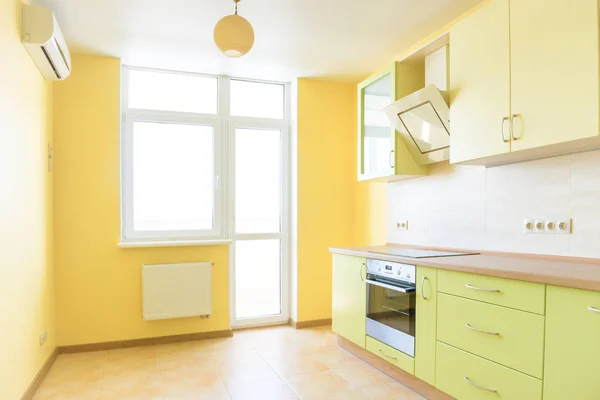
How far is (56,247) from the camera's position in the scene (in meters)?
3.42

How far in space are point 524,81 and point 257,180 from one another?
270cm

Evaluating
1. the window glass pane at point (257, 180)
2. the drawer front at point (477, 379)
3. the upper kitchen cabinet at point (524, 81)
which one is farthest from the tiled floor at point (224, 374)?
the upper kitchen cabinet at point (524, 81)

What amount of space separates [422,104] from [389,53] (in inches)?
39.6

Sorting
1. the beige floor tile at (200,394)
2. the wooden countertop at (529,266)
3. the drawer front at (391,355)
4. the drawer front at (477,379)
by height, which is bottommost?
the beige floor tile at (200,394)

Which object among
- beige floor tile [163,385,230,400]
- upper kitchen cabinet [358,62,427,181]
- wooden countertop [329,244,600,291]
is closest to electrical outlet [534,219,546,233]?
wooden countertop [329,244,600,291]

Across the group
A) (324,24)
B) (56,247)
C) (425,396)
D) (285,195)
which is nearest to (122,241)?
(56,247)

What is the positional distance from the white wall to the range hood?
205 mm

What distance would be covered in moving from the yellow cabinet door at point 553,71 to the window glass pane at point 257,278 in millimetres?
2687

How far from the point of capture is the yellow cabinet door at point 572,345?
1.56 metres

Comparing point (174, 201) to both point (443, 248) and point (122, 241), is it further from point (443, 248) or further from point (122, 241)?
point (443, 248)

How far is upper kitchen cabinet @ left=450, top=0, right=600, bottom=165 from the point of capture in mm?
1813

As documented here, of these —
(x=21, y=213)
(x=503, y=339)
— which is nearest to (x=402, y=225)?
(x=503, y=339)

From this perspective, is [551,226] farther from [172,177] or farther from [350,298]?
[172,177]

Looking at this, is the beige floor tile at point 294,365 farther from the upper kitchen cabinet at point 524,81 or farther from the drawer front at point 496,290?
the upper kitchen cabinet at point 524,81
